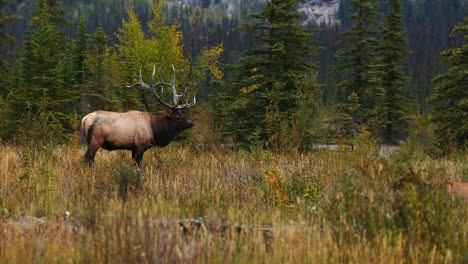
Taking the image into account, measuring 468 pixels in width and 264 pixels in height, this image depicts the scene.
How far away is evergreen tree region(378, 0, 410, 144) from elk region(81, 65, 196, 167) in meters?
18.9

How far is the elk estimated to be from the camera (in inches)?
297

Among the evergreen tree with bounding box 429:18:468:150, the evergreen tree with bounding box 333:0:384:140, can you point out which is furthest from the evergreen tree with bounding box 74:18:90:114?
the evergreen tree with bounding box 429:18:468:150

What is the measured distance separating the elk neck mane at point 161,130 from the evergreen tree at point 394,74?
62.0 ft

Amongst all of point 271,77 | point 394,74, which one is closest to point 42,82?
point 271,77

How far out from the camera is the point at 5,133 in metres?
19.8

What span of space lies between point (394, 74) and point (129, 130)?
855 inches

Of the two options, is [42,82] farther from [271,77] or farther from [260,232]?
[260,232]

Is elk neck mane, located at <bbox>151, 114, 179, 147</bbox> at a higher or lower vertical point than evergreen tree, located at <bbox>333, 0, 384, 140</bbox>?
lower

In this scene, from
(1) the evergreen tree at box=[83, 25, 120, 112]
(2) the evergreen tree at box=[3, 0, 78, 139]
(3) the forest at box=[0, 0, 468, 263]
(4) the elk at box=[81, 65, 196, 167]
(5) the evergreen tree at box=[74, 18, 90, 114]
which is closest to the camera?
(3) the forest at box=[0, 0, 468, 263]

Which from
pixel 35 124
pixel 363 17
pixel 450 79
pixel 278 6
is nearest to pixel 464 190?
pixel 35 124

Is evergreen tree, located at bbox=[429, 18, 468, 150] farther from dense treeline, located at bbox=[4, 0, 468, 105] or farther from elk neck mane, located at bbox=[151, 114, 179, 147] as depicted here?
dense treeline, located at bbox=[4, 0, 468, 105]

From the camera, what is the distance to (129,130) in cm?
795

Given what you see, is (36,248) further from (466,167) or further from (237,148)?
(237,148)

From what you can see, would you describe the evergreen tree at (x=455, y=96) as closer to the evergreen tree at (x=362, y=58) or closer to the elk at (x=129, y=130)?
the elk at (x=129, y=130)
